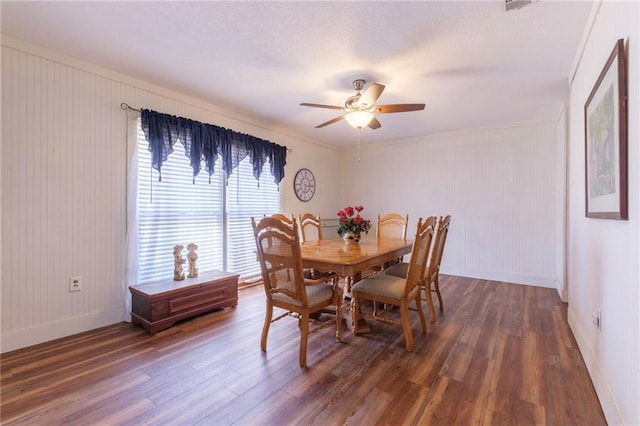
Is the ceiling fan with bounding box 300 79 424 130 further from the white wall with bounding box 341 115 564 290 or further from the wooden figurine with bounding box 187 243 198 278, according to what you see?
the white wall with bounding box 341 115 564 290

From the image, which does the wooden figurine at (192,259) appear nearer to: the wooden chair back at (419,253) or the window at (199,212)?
the window at (199,212)

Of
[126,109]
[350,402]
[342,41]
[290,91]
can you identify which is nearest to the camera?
[350,402]

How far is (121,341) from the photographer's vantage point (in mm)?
2348

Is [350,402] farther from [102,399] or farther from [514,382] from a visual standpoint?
[102,399]

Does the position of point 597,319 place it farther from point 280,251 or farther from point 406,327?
point 280,251

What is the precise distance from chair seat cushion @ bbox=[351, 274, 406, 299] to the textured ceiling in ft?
6.12

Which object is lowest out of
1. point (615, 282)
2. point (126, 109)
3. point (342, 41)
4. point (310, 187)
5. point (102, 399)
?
point (102, 399)

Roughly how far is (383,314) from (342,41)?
2.50 meters

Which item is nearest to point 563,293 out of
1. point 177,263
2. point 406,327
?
point 406,327

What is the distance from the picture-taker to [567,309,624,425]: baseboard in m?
1.37

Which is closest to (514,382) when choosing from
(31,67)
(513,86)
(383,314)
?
(383,314)

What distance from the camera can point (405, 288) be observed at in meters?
2.21

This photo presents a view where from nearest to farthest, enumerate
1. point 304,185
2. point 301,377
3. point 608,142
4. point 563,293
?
point 608,142 < point 301,377 < point 563,293 < point 304,185

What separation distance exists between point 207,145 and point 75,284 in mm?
1845
